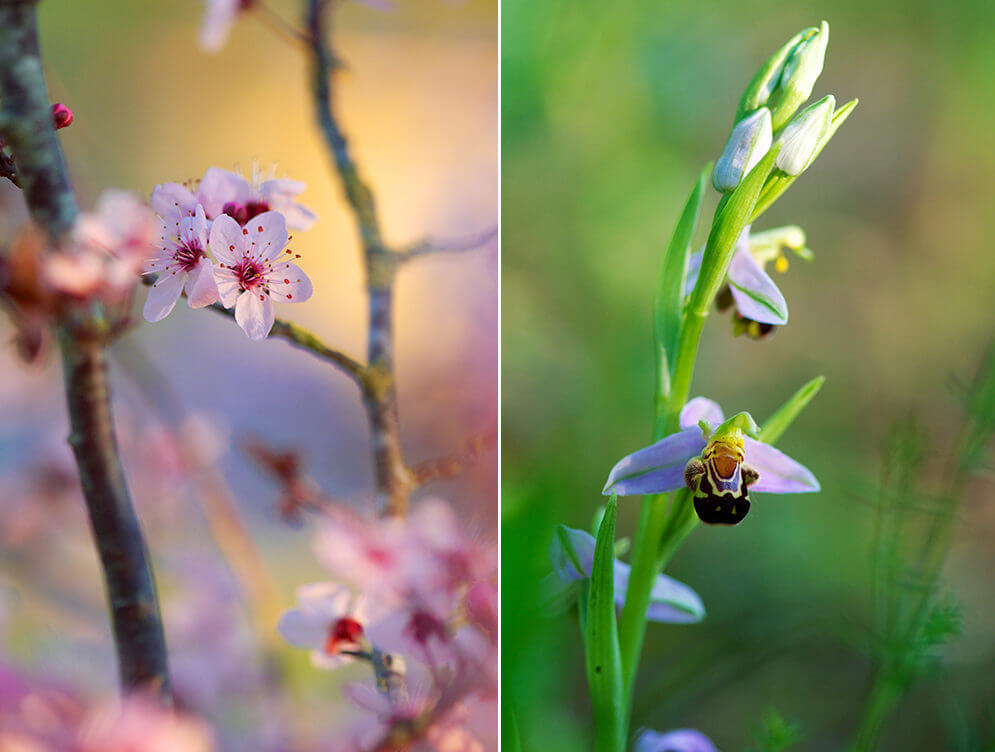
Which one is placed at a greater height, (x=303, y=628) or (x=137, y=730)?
(x=303, y=628)

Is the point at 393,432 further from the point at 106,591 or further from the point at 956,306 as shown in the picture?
the point at 956,306

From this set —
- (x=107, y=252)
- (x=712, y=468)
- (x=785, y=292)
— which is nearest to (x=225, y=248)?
(x=107, y=252)

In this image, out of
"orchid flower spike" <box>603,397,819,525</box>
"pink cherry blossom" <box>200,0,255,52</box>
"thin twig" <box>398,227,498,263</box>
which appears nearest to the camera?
"orchid flower spike" <box>603,397,819,525</box>

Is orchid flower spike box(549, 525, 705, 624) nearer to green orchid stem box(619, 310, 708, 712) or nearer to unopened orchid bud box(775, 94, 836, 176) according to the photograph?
green orchid stem box(619, 310, 708, 712)

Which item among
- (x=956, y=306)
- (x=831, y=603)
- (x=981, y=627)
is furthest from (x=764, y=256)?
(x=981, y=627)

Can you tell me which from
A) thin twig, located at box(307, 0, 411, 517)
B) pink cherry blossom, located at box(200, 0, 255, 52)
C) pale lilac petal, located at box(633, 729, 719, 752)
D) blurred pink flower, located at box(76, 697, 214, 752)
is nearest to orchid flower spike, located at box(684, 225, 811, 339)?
thin twig, located at box(307, 0, 411, 517)

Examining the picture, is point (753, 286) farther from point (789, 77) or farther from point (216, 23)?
point (216, 23)

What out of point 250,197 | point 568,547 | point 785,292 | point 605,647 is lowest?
point 605,647
